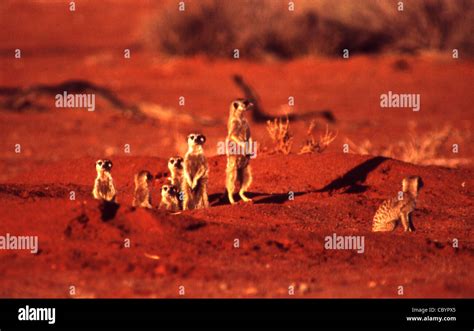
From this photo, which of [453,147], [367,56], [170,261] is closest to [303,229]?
[170,261]

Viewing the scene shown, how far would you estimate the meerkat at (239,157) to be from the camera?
39.4 ft

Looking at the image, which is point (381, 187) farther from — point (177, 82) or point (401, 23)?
point (401, 23)

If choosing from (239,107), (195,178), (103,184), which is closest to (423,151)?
(239,107)

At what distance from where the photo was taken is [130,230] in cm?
959

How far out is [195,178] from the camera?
11.7m

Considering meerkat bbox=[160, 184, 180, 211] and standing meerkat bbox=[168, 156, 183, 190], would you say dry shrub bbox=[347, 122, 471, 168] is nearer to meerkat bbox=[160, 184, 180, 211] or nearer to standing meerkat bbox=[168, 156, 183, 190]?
standing meerkat bbox=[168, 156, 183, 190]

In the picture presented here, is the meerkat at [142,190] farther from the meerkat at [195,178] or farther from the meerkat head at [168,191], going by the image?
the meerkat at [195,178]

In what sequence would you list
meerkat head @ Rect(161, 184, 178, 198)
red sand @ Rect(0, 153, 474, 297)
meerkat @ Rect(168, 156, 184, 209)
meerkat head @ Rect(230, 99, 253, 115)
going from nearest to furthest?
red sand @ Rect(0, 153, 474, 297) → meerkat head @ Rect(161, 184, 178, 198) → meerkat @ Rect(168, 156, 184, 209) → meerkat head @ Rect(230, 99, 253, 115)

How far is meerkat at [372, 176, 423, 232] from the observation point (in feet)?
34.9

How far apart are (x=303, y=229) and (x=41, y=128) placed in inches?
491

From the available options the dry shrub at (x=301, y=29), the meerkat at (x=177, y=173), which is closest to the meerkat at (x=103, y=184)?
the meerkat at (x=177, y=173)

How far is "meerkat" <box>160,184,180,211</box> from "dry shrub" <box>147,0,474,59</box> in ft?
65.1

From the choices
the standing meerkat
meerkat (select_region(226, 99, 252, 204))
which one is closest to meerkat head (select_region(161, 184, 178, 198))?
the standing meerkat

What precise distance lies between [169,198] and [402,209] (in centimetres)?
261
